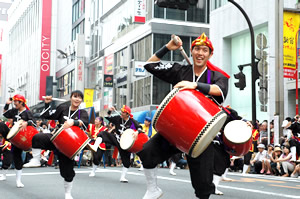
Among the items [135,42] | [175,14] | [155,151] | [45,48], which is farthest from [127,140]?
[45,48]

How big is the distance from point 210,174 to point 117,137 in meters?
7.79

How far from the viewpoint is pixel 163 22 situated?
113 ft

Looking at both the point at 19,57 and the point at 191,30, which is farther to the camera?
the point at 19,57

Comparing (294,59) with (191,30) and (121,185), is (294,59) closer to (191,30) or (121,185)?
(121,185)

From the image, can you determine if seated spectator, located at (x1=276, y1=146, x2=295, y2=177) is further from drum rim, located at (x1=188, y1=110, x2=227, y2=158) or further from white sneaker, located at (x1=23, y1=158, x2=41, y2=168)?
drum rim, located at (x1=188, y1=110, x2=227, y2=158)

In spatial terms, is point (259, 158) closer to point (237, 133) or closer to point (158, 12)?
point (237, 133)

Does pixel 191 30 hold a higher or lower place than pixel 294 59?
higher

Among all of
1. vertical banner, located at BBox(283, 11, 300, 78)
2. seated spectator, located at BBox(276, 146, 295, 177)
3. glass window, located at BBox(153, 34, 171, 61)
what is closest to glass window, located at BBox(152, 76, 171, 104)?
glass window, located at BBox(153, 34, 171, 61)

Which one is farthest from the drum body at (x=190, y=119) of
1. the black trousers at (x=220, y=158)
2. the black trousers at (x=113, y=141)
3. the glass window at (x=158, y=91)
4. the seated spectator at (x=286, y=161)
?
the glass window at (x=158, y=91)

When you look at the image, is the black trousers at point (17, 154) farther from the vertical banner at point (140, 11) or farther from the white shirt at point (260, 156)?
the vertical banner at point (140, 11)

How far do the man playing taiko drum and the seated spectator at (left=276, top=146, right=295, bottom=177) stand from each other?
385 inches

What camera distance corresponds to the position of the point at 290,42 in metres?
19.2

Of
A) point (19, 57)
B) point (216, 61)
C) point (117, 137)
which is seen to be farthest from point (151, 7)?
point (19, 57)

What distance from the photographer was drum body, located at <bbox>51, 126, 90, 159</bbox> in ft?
24.2
